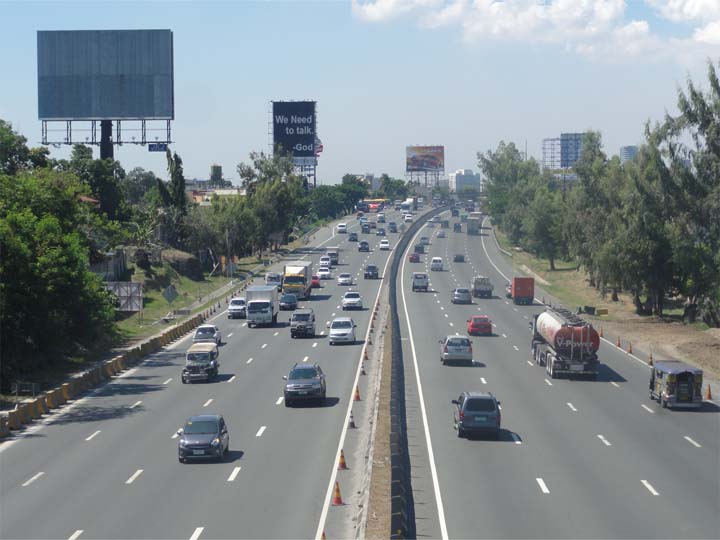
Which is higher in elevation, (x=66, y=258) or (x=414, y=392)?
(x=66, y=258)

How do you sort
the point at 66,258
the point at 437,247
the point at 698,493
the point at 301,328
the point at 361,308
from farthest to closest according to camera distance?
the point at 437,247 → the point at 361,308 → the point at 301,328 → the point at 66,258 → the point at 698,493

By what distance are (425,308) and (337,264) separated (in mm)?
42879

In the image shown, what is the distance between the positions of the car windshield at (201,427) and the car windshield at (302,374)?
395 inches

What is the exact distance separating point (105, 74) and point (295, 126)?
92052 mm

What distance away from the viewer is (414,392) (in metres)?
43.7

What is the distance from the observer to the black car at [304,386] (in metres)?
40.1

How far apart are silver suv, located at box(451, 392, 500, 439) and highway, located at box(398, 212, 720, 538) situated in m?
0.45

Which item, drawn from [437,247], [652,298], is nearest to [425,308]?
[652,298]

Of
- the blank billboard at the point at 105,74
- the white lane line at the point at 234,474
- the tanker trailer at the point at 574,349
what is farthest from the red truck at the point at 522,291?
the white lane line at the point at 234,474

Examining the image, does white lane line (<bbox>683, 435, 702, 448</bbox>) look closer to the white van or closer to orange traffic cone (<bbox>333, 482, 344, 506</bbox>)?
orange traffic cone (<bbox>333, 482, 344, 506</bbox>)

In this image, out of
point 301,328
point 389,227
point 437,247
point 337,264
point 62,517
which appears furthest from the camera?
point 389,227

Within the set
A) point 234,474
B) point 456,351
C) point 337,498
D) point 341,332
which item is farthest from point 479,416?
point 341,332

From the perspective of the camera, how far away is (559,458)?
101 ft

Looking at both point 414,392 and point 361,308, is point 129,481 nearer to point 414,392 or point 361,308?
point 414,392
